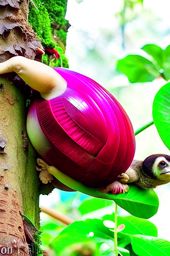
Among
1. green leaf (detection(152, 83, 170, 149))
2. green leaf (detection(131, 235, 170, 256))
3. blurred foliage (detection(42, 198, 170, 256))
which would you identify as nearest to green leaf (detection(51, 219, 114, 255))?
blurred foliage (detection(42, 198, 170, 256))

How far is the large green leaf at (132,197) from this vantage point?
2.23ft

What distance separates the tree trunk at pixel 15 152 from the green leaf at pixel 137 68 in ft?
1.67

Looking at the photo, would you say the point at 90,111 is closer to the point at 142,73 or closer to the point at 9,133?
the point at 9,133

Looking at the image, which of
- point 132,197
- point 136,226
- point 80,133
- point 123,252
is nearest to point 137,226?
point 136,226

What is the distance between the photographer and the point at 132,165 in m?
0.75

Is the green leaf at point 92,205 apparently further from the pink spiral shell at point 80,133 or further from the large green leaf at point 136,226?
the pink spiral shell at point 80,133

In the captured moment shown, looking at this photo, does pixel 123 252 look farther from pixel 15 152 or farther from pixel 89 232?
pixel 15 152

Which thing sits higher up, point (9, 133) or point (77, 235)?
point (9, 133)

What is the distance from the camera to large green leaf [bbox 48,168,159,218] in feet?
2.23

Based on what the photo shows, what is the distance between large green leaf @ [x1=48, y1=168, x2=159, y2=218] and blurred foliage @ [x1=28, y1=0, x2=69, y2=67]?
23 cm

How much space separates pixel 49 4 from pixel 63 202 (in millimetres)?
1626

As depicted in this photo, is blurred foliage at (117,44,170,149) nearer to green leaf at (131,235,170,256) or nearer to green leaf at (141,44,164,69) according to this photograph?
green leaf at (141,44,164,69)

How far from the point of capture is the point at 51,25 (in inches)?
37.6

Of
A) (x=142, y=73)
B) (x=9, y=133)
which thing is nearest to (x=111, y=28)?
(x=142, y=73)
